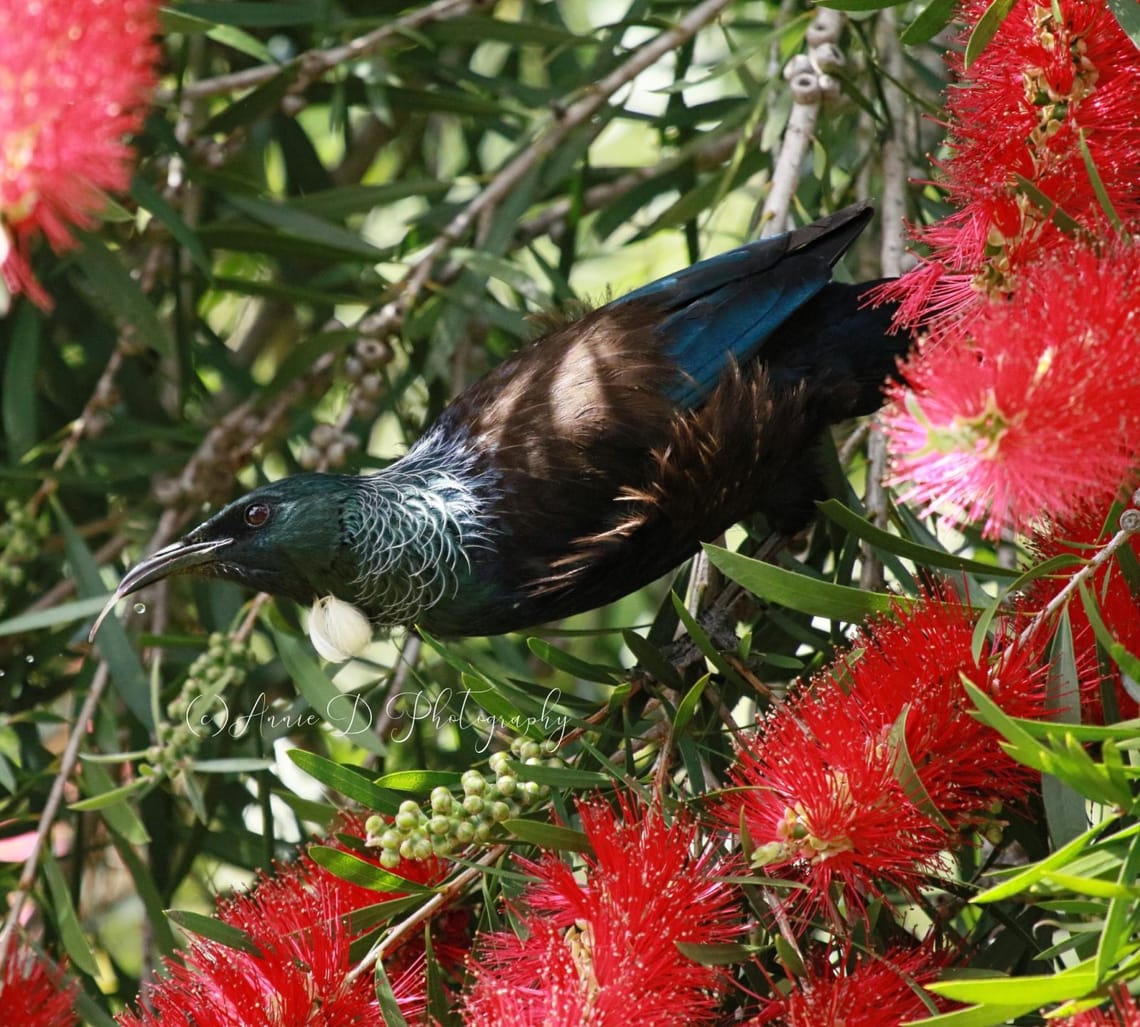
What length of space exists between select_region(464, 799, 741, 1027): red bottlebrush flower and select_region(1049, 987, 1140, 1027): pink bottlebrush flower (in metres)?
0.34

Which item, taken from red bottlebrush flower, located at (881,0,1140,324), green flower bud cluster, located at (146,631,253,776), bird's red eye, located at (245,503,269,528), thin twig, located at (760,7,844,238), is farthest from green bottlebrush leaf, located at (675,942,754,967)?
thin twig, located at (760,7,844,238)

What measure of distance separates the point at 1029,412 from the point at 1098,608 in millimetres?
395

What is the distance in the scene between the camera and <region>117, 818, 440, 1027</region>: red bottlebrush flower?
1502 mm

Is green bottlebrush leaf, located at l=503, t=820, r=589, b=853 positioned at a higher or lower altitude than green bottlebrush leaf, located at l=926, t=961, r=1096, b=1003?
higher

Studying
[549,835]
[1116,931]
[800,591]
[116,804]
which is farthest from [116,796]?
[1116,931]

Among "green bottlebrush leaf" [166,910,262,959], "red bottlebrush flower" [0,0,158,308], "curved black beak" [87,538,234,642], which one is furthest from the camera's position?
→ "curved black beak" [87,538,234,642]

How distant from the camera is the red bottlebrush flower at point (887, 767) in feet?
4.49

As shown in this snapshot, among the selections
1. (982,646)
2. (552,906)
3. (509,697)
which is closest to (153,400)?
(509,697)

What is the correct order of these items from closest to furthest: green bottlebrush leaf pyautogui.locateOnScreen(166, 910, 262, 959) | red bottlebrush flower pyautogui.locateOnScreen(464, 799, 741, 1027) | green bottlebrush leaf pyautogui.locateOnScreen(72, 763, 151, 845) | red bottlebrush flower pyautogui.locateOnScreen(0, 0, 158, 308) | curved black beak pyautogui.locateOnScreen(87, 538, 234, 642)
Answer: red bottlebrush flower pyautogui.locateOnScreen(0, 0, 158, 308)
red bottlebrush flower pyautogui.locateOnScreen(464, 799, 741, 1027)
green bottlebrush leaf pyautogui.locateOnScreen(166, 910, 262, 959)
green bottlebrush leaf pyautogui.locateOnScreen(72, 763, 151, 845)
curved black beak pyautogui.locateOnScreen(87, 538, 234, 642)

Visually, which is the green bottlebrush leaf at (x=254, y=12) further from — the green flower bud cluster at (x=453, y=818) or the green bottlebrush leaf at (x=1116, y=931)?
the green bottlebrush leaf at (x=1116, y=931)

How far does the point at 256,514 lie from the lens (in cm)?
230

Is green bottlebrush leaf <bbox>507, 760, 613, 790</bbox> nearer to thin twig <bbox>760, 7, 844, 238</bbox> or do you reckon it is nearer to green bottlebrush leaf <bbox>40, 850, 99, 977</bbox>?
green bottlebrush leaf <bbox>40, 850, 99, 977</bbox>

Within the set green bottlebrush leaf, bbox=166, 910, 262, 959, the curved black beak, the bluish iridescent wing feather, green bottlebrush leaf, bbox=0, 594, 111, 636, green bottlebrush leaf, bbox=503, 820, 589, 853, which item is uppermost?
the bluish iridescent wing feather

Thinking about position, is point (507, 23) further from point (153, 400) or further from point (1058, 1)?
point (1058, 1)
